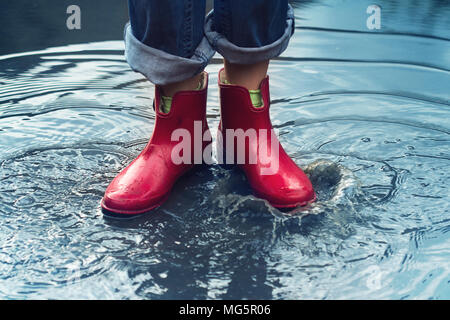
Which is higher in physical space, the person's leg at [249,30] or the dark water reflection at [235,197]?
the person's leg at [249,30]

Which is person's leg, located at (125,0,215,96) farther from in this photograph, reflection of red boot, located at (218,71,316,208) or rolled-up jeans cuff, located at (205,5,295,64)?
reflection of red boot, located at (218,71,316,208)

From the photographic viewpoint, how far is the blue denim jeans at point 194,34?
132 cm

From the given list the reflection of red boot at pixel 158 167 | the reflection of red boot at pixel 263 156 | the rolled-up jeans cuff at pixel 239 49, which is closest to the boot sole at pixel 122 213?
the reflection of red boot at pixel 158 167

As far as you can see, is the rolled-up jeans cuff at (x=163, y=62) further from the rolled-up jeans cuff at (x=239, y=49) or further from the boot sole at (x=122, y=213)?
the boot sole at (x=122, y=213)

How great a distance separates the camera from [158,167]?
1459 millimetres

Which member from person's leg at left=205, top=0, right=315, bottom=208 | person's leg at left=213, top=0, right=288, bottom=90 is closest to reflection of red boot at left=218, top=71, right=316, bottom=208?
person's leg at left=205, top=0, right=315, bottom=208

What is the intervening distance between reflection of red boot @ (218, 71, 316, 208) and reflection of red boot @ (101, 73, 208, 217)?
9 cm

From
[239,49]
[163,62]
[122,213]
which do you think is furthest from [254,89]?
[122,213]

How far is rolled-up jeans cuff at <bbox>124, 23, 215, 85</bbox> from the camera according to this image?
1355 millimetres

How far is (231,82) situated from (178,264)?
21.3 inches

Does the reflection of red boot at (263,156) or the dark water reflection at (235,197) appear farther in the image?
the reflection of red boot at (263,156)

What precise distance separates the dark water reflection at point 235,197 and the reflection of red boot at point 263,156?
0.16ft

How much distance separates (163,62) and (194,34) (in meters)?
0.10
